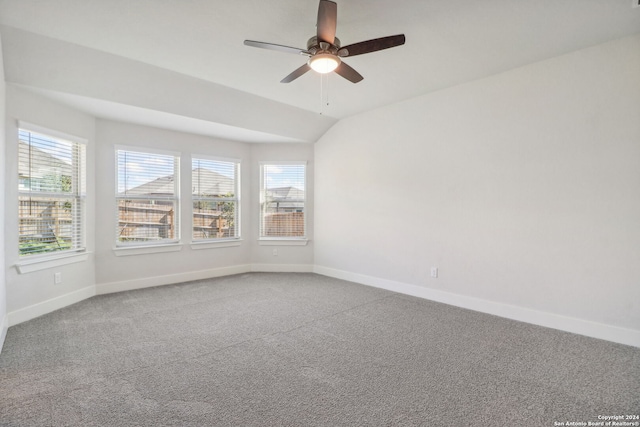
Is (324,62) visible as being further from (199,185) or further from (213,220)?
(213,220)

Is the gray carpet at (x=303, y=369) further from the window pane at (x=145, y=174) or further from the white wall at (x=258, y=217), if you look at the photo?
the white wall at (x=258, y=217)

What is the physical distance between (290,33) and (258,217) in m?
3.87

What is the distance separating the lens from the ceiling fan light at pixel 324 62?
265 cm

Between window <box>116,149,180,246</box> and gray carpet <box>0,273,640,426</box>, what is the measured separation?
136 cm

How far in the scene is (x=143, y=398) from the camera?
218 cm

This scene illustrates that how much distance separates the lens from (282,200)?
6.32 metres

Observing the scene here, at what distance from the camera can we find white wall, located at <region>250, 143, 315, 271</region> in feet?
20.4

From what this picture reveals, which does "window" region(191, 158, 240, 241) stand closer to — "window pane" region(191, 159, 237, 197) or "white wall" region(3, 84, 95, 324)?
"window pane" region(191, 159, 237, 197)

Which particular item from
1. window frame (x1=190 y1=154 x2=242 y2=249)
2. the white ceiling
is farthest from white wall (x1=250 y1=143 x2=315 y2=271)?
the white ceiling

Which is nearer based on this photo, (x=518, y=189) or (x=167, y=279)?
(x=518, y=189)

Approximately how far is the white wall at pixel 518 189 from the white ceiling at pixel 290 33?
37 centimetres

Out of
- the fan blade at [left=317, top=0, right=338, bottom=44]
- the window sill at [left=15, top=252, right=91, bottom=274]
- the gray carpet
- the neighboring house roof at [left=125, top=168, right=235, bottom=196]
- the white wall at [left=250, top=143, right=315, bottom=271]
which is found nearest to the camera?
Answer: the gray carpet

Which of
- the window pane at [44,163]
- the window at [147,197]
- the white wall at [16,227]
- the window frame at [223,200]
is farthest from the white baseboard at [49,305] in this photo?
the window frame at [223,200]

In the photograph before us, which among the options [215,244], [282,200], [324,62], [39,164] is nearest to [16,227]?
[39,164]
